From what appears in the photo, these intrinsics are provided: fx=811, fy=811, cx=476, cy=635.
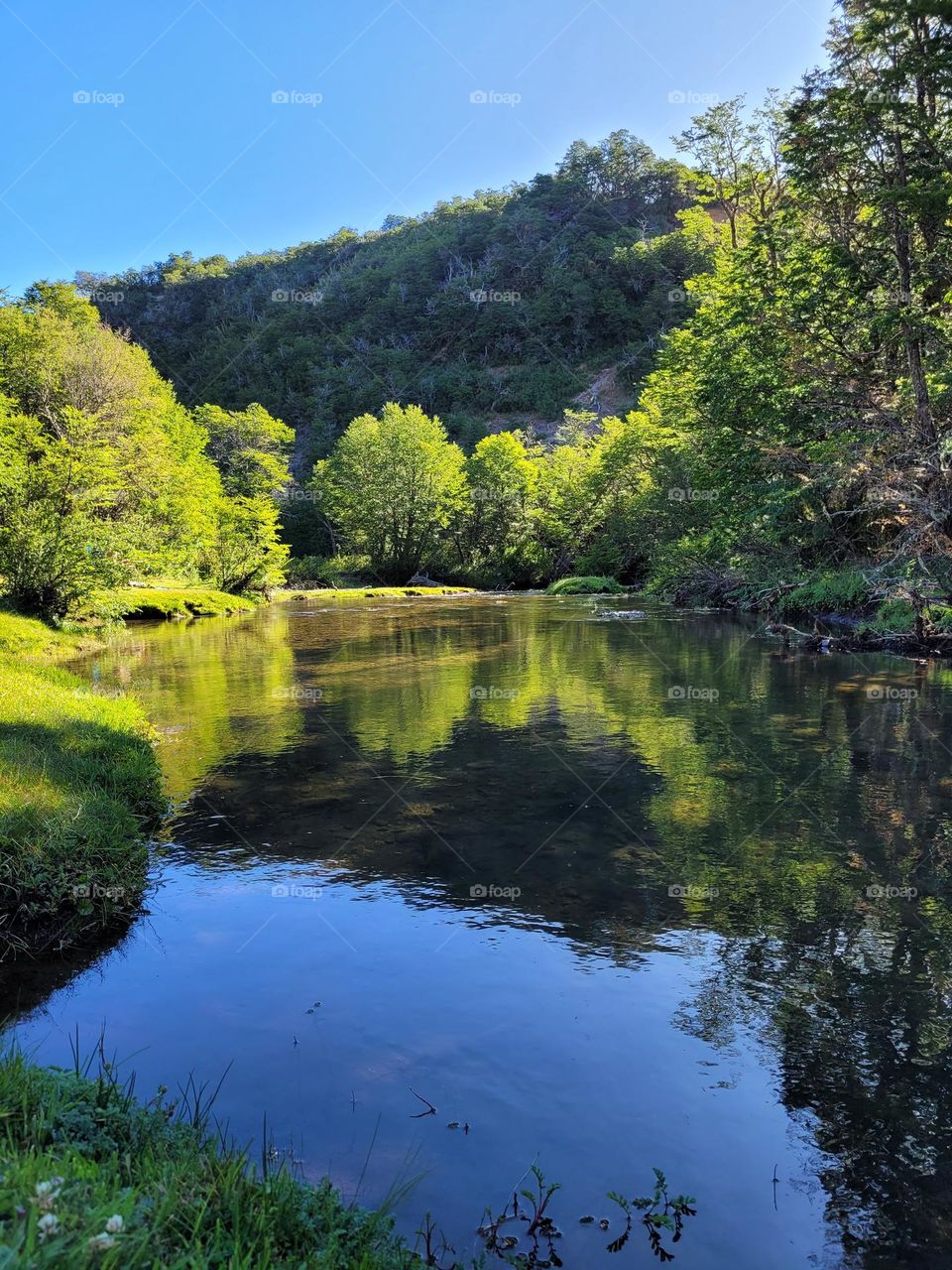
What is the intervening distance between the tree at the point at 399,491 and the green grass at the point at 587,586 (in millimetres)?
18370

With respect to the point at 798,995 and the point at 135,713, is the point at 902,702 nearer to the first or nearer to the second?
the point at 798,995

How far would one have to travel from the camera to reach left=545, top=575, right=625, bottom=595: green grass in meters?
59.9

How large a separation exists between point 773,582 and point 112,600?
23.5 m

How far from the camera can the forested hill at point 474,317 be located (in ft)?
404

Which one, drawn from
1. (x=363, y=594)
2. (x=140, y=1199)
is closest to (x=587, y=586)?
(x=363, y=594)

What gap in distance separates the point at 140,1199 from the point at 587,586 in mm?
59164

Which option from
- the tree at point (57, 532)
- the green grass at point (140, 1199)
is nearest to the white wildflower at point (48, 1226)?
the green grass at point (140, 1199)

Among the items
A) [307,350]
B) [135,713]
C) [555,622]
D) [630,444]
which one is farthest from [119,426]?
[307,350]

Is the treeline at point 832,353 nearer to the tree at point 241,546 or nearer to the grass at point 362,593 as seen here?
the grass at point 362,593

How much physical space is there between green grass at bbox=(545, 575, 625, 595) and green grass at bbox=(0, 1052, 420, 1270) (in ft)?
184

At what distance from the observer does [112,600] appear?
28000 millimetres

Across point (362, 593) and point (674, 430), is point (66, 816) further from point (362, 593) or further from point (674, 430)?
point (362, 593)

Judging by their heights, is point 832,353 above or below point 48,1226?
above

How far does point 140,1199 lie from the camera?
9.48 feet
